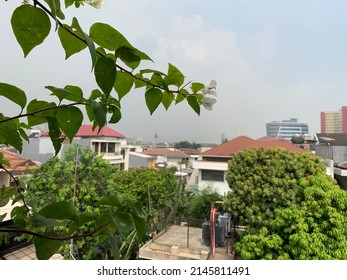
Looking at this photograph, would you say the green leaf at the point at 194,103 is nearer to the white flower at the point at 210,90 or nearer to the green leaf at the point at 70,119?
the white flower at the point at 210,90

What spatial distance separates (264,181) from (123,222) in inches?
148

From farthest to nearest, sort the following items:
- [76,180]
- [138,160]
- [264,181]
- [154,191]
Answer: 1. [138,160]
2. [154,191]
3. [76,180]
4. [264,181]

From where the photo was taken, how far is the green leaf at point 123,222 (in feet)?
0.78

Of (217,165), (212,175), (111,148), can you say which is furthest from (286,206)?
(111,148)

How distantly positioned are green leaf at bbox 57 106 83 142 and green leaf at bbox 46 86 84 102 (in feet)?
0.04

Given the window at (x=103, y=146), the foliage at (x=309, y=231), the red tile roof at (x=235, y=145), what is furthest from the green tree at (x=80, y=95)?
the window at (x=103, y=146)

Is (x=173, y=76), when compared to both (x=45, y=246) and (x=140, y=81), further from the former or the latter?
(x=45, y=246)

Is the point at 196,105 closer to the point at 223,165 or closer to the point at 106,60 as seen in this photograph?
the point at 106,60

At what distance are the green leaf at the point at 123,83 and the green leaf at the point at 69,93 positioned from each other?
0.14 ft

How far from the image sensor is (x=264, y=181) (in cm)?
372

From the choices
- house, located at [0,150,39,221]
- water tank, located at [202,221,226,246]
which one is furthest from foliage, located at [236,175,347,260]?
house, located at [0,150,39,221]

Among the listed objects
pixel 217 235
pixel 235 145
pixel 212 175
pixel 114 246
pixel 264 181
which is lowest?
pixel 217 235
